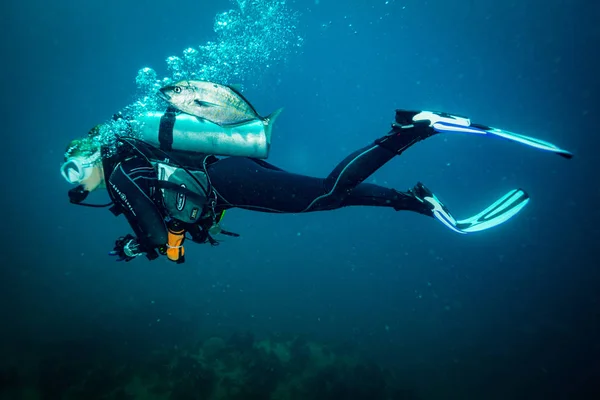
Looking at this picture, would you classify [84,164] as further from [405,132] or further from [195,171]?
[405,132]

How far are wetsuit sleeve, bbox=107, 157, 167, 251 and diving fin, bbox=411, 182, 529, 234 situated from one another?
3.12 m

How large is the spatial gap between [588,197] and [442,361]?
47411 mm

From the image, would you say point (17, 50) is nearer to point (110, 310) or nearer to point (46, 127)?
point (46, 127)

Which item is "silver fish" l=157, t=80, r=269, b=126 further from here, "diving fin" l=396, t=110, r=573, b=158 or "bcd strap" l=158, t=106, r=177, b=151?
"diving fin" l=396, t=110, r=573, b=158

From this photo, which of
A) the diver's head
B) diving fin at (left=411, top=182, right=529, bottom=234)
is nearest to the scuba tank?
the diver's head

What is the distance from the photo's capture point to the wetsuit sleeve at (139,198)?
120 inches

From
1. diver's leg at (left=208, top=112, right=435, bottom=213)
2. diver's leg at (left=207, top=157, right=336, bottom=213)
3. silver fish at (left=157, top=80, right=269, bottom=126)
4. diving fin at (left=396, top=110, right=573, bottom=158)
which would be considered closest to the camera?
silver fish at (left=157, top=80, right=269, bottom=126)

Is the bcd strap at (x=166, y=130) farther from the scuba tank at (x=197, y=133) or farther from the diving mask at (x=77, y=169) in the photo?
the diving mask at (x=77, y=169)

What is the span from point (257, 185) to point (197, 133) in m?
0.85

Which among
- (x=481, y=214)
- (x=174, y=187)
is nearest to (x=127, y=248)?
(x=174, y=187)

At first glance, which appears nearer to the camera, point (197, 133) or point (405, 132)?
point (405, 132)

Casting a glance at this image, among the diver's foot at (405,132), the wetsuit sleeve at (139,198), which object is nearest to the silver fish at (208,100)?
the wetsuit sleeve at (139,198)

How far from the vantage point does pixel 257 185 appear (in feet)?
11.3

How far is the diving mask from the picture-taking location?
3004 millimetres
